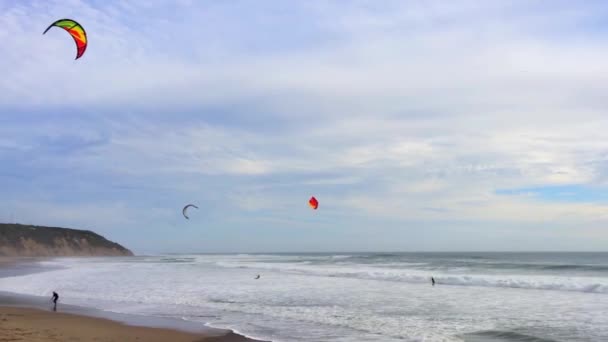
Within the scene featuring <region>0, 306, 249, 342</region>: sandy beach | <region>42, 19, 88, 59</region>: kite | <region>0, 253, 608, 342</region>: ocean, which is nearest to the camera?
<region>0, 306, 249, 342</region>: sandy beach

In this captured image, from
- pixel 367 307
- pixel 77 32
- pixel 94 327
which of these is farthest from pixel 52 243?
pixel 77 32

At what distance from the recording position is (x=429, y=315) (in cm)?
1527

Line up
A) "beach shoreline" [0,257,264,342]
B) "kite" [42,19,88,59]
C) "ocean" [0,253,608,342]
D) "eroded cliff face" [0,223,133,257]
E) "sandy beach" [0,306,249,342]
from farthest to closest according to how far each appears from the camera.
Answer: "eroded cliff face" [0,223,133,257]
"ocean" [0,253,608,342]
"kite" [42,19,88,59]
"beach shoreline" [0,257,264,342]
"sandy beach" [0,306,249,342]

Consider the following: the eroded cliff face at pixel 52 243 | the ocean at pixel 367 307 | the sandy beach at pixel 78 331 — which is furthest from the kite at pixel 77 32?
the eroded cliff face at pixel 52 243

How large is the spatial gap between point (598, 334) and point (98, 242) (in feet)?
345

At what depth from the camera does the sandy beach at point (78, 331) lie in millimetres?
10719

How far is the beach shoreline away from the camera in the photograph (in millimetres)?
11039

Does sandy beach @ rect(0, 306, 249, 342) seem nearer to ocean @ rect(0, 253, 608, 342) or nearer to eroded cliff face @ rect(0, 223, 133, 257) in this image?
ocean @ rect(0, 253, 608, 342)

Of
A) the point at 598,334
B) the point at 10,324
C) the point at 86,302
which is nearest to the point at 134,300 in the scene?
the point at 86,302

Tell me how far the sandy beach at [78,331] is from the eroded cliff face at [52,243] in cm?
7485

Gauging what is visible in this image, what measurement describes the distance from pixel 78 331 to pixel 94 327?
2.69 ft

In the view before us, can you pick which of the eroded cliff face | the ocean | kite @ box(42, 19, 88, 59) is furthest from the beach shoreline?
the eroded cliff face

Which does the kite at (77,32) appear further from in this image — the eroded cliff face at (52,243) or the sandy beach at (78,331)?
the eroded cliff face at (52,243)

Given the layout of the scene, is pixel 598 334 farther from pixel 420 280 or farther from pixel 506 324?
pixel 420 280
